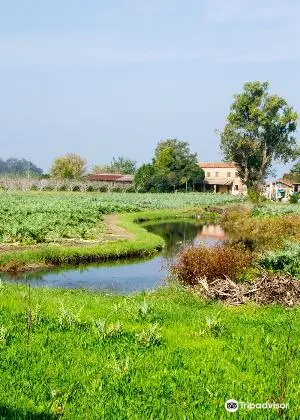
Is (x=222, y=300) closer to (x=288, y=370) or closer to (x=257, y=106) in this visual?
(x=288, y=370)

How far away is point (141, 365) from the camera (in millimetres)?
6730

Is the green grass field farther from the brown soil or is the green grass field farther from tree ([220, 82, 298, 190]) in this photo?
tree ([220, 82, 298, 190])

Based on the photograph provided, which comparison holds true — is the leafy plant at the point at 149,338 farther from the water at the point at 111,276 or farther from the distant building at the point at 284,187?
the distant building at the point at 284,187

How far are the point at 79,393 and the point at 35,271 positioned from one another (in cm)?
1660

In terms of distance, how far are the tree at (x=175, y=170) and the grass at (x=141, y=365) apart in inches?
3424

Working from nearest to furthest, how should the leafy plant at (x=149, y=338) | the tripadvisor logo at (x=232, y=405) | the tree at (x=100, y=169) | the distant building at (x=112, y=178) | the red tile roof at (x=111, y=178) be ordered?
1. the tripadvisor logo at (x=232, y=405)
2. the leafy plant at (x=149, y=338)
3. the distant building at (x=112, y=178)
4. the red tile roof at (x=111, y=178)
5. the tree at (x=100, y=169)

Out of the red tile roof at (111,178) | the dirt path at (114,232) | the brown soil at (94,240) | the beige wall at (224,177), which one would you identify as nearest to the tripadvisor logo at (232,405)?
the brown soil at (94,240)

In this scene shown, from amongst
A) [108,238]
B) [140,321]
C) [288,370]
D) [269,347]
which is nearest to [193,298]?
[140,321]

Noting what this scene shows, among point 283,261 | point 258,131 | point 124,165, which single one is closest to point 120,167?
point 124,165

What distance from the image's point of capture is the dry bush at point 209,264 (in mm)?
15227

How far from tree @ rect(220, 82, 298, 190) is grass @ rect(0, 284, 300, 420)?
234 feet


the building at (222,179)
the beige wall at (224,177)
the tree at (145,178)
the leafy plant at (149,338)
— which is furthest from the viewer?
the beige wall at (224,177)

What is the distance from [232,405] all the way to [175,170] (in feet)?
308

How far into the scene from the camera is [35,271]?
21.9 m
